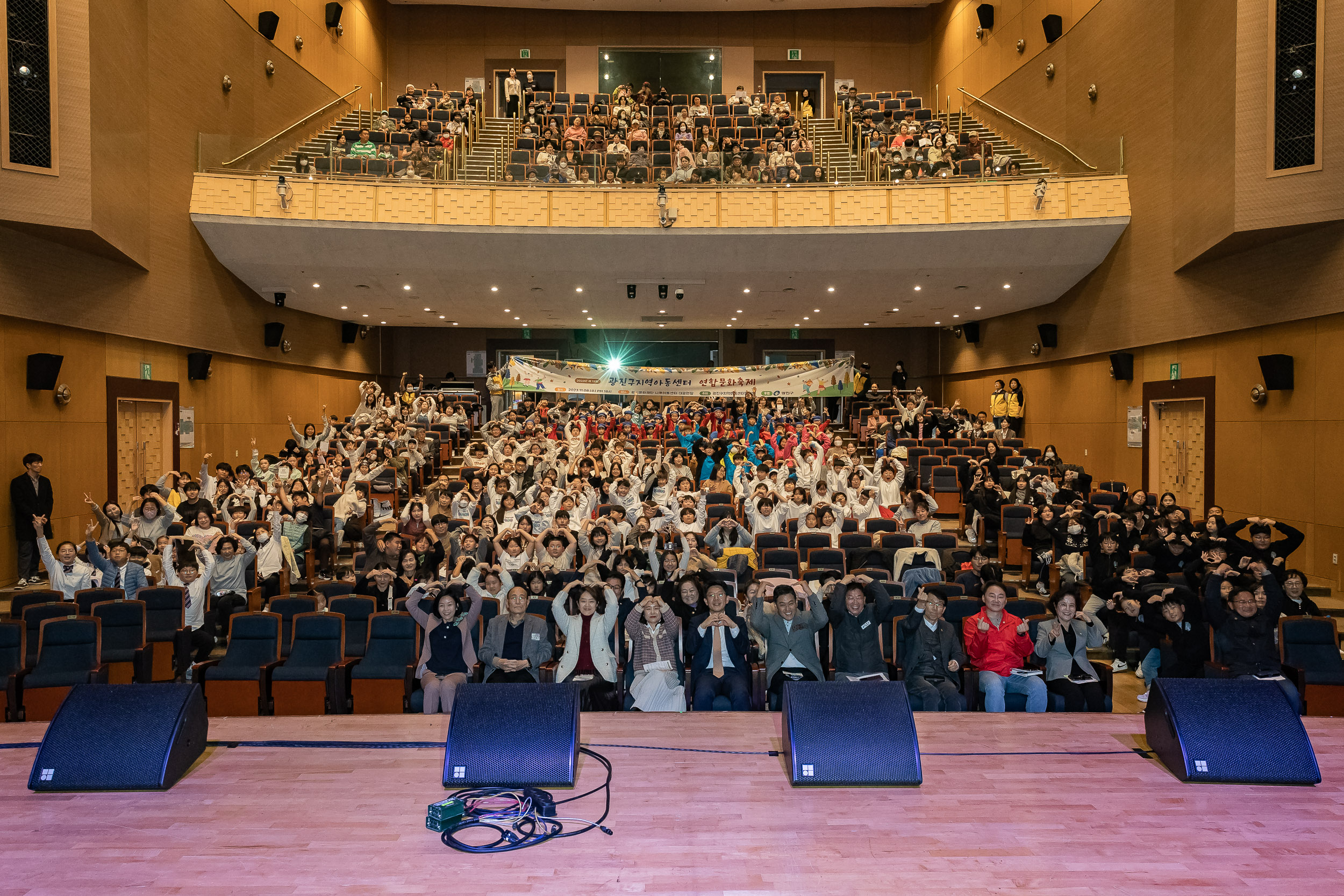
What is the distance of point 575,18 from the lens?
65.1ft

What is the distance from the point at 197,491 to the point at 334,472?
5.18ft

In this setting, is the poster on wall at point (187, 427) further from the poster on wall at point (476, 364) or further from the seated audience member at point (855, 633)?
the seated audience member at point (855, 633)

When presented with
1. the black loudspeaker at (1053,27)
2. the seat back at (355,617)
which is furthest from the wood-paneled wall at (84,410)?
the black loudspeaker at (1053,27)

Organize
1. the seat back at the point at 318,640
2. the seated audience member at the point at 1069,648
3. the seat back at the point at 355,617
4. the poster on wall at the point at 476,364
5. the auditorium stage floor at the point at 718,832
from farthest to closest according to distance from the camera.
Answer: the poster on wall at the point at 476,364
the seat back at the point at 355,617
the seat back at the point at 318,640
the seated audience member at the point at 1069,648
the auditorium stage floor at the point at 718,832

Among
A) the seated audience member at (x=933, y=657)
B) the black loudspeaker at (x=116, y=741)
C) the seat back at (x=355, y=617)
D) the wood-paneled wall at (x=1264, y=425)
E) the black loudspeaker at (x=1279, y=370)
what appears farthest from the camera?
the black loudspeaker at (x=1279, y=370)

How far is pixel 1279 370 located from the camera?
8.87 meters

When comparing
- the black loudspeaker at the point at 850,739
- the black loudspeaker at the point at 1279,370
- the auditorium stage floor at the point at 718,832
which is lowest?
the auditorium stage floor at the point at 718,832

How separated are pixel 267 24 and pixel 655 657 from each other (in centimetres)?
1364

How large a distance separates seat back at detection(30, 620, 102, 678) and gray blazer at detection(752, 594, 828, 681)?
13.8ft

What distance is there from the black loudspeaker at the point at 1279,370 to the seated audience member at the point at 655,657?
26.3ft

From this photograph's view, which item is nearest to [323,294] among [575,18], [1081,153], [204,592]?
[204,592]

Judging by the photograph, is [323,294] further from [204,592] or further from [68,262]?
[204,592]

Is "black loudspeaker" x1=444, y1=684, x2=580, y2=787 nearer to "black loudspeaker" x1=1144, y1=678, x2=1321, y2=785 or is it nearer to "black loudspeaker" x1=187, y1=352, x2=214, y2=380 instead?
"black loudspeaker" x1=1144, y1=678, x2=1321, y2=785

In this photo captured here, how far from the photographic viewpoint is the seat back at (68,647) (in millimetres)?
5000
